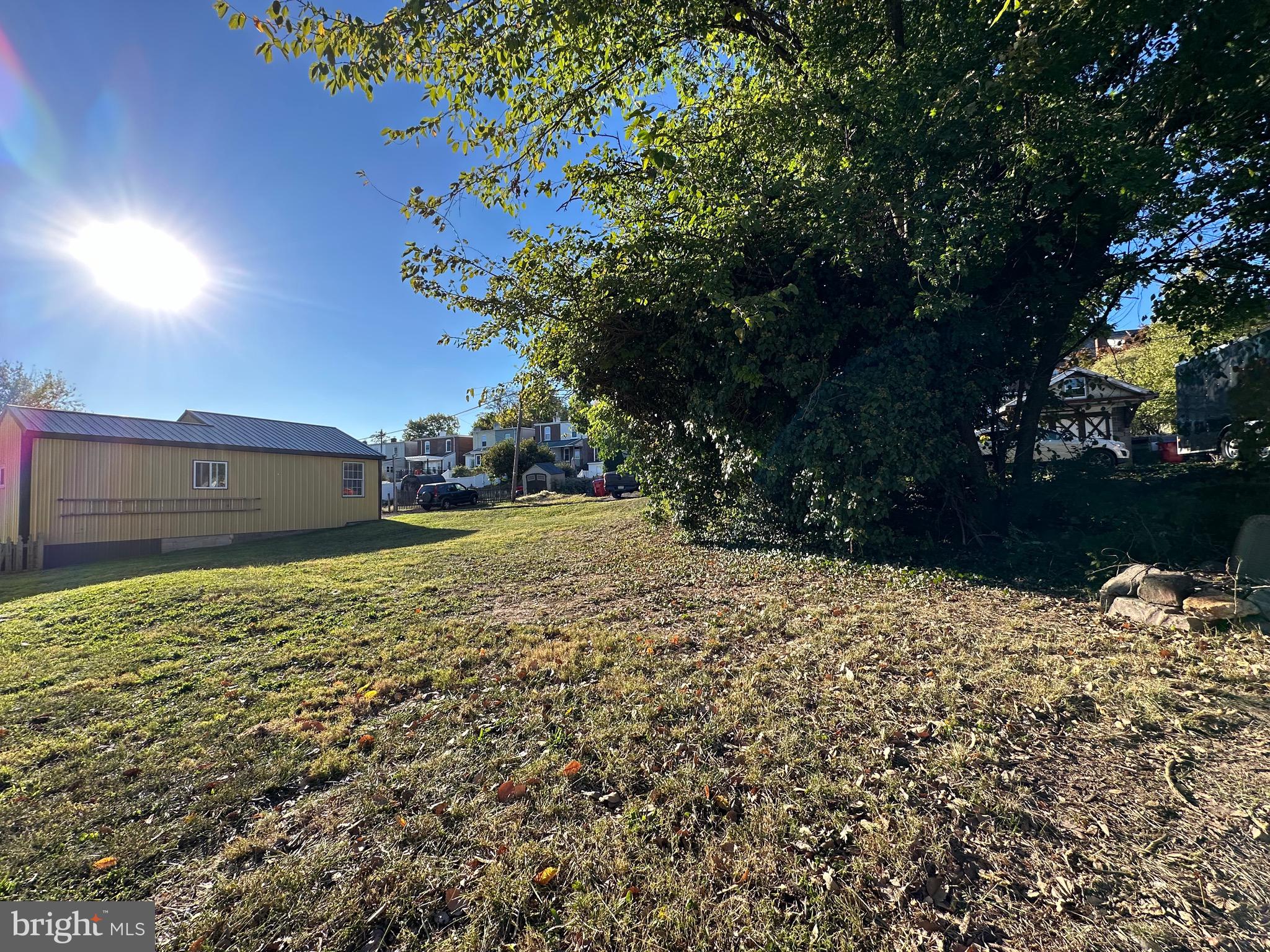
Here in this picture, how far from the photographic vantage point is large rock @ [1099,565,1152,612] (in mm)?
4504

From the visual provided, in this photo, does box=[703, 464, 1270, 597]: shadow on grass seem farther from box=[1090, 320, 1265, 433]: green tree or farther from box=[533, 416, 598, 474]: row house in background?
box=[533, 416, 598, 474]: row house in background

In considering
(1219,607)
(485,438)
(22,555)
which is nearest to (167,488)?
(22,555)

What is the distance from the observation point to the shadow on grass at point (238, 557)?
938 centimetres

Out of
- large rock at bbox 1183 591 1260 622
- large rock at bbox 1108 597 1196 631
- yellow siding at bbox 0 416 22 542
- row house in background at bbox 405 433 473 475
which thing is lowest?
large rock at bbox 1108 597 1196 631

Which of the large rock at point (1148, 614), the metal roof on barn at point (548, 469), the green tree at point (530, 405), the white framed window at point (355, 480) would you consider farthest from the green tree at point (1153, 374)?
the metal roof on barn at point (548, 469)

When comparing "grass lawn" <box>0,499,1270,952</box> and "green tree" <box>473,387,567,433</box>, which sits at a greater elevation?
"green tree" <box>473,387,567,433</box>

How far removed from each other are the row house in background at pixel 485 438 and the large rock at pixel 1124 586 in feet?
151

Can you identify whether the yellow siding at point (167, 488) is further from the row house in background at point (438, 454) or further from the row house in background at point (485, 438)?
the row house in background at point (438, 454)

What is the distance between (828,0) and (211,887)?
30.1ft

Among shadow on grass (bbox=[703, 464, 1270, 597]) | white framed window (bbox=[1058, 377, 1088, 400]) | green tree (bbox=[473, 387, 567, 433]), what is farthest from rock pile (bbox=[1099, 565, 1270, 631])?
green tree (bbox=[473, 387, 567, 433])

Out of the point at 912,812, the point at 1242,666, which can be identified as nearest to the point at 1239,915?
the point at 912,812

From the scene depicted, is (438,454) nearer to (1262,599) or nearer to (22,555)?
(22,555)

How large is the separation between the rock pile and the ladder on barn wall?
19044mm

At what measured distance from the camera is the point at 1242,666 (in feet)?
10.6
